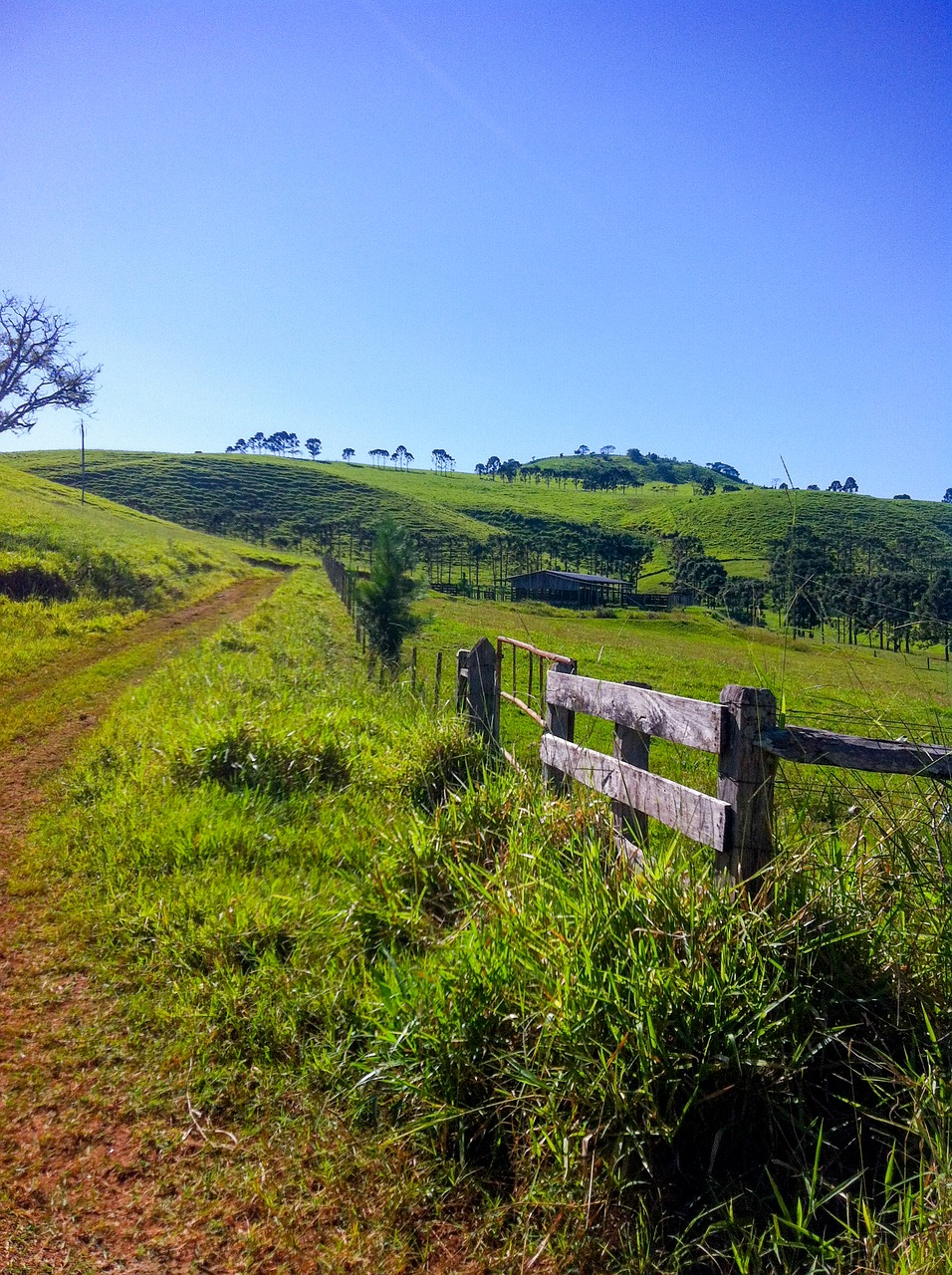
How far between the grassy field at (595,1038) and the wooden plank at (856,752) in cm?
19

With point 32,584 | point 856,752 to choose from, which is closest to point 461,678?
point 856,752

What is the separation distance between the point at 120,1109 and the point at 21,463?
140947mm

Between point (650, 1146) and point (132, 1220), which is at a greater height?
point (650, 1146)

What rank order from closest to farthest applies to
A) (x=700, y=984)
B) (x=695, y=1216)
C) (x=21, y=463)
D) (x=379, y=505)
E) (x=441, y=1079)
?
1. (x=695, y=1216)
2. (x=700, y=984)
3. (x=441, y=1079)
4. (x=21, y=463)
5. (x=379, y=505)

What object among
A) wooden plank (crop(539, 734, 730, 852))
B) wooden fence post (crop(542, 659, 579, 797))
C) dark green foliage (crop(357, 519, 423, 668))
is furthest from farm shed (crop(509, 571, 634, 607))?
wooden plank (crop(539, 734, 730, 852))

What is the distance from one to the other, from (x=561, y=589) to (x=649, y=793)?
90.9 meters

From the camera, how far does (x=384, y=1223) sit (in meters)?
2.74

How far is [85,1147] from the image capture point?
3.09m

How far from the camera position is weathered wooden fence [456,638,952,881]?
3188mm

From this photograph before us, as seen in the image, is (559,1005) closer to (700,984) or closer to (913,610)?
(700,984)

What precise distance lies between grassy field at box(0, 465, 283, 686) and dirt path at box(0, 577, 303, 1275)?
943 cm

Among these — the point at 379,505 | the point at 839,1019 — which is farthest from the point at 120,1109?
the point at 379,505

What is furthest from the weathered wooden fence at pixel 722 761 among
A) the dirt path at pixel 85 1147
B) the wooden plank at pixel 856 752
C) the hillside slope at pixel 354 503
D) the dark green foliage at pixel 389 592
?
the hillside slope at pixel 354 503

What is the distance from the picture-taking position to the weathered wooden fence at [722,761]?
10.5 feet
